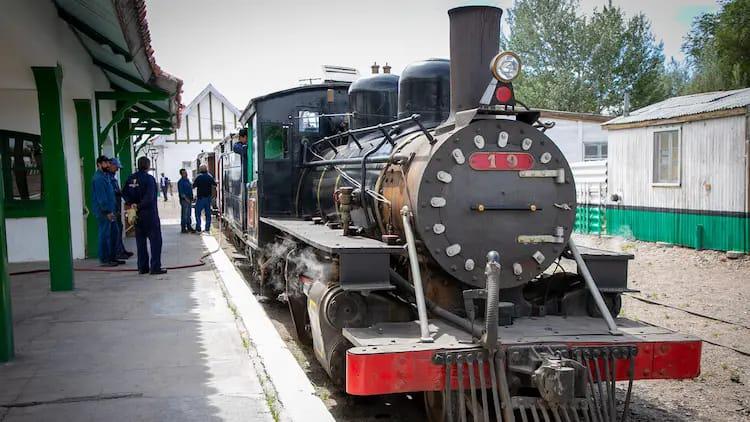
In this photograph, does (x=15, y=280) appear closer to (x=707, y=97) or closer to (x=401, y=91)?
(x=401, y=91)

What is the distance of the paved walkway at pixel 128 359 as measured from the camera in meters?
3.96

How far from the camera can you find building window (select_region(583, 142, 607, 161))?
2020 centimetres

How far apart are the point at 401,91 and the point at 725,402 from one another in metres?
3.60

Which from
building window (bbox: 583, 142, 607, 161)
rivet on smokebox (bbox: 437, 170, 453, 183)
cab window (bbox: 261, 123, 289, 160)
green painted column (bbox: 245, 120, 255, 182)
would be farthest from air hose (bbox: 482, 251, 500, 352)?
building window (bbox: 583, 142, 607, 161)

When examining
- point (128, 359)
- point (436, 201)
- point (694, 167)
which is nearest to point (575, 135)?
point (694, 167)

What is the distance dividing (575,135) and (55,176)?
1653 centimetres

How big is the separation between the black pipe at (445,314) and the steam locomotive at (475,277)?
0.5 inches

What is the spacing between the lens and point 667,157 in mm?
12906

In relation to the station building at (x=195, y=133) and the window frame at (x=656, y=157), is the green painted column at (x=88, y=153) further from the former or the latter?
the station building at (x=195, y=133)

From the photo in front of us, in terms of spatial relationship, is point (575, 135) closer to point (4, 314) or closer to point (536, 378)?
point (536, 378)

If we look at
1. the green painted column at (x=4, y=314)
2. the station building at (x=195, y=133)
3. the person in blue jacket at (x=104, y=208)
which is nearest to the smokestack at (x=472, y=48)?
the green painted column at (x=4, y=314)

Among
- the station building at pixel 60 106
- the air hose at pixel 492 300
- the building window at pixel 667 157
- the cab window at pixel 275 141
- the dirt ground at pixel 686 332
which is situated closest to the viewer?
the air hose at pixel 492 300

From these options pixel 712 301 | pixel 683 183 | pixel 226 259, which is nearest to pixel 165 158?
pixel 226 259

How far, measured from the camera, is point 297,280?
5641 millimetres
